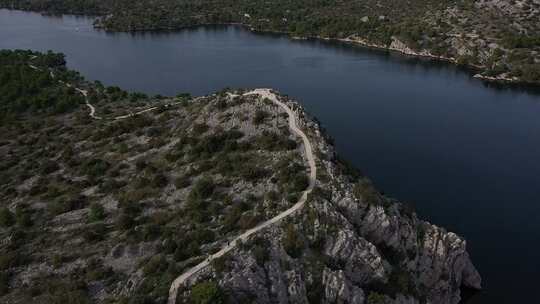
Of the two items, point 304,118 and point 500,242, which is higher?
point 304,118

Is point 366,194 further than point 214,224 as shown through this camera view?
Yes

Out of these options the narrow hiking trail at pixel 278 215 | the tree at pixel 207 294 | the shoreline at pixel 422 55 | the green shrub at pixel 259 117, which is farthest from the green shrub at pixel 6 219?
the shoreline at pixel 422 55

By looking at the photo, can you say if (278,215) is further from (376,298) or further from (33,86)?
(33,86)

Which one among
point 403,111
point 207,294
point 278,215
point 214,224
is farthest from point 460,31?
point 207,294

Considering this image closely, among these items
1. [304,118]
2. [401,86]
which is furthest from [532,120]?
[304,118]

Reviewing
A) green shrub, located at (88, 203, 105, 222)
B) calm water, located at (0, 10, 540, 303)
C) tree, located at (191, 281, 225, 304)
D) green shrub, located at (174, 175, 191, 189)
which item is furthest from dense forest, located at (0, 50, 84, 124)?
tree, located at (191, 281, 225, 304)

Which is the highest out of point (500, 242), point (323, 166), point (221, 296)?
point (323, 166)

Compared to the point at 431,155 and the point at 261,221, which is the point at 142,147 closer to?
the point at 261,221
